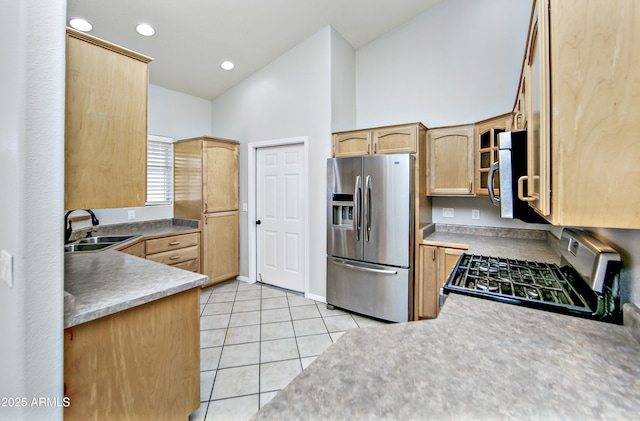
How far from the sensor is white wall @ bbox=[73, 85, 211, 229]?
3650mm

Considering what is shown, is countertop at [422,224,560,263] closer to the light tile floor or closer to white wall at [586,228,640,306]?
white wall at [586,228,640,306]

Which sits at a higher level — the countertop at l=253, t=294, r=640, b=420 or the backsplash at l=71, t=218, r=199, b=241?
the backsplash at l=71, t=218, r=199, b=241

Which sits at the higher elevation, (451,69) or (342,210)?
(451,69)

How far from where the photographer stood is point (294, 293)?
3.61 m

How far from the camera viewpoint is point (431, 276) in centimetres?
269

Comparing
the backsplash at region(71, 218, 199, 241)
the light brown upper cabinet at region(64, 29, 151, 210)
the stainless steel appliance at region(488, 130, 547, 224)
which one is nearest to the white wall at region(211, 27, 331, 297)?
the backsplash at region(71, 218, 199, 241)

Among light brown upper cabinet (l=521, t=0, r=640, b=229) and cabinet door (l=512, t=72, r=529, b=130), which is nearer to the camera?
light brown upper cabinet (l=521, t=0, r=640, b=229)

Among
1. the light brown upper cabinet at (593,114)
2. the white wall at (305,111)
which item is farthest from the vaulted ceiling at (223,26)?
the light brown upper cabinet at (593,114)

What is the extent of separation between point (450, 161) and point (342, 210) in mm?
1263

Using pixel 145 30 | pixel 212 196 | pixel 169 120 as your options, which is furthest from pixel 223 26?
pixel 212 196

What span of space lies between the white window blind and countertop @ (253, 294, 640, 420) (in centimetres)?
398

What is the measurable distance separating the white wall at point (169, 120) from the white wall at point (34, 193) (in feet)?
8.98

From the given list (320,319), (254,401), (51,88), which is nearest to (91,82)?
(51,88)

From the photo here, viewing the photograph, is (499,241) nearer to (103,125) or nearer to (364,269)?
(364,269)
